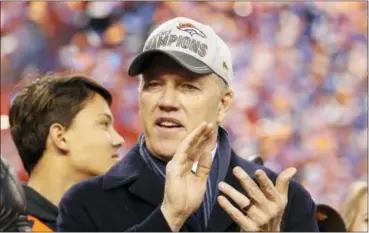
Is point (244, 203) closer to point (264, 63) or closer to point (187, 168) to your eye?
point (187, 168)

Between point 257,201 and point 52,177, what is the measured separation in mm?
1045

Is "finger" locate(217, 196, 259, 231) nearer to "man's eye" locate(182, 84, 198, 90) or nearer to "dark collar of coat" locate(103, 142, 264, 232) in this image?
"dark collar of coat" locate(103, 142, 264, 232)

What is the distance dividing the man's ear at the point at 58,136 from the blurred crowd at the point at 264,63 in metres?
3.36

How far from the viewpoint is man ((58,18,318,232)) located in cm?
163

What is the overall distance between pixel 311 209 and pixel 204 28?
Result: 1.42 ft

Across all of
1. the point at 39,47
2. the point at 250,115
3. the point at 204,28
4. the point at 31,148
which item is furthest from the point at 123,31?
the point at 204,28

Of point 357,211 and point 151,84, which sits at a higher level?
point 151,84

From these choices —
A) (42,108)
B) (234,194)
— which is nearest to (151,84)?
(234,194)

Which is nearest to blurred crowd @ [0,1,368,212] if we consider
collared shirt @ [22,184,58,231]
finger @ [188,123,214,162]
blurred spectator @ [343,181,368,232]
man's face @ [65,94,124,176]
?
blurred spectator @ [343,181,368,232]

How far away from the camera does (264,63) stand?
263 inches

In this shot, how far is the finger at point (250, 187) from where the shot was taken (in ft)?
5.27

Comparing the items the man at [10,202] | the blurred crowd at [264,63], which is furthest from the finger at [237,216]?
the blurred crowd at [264,63]

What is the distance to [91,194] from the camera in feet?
5.69

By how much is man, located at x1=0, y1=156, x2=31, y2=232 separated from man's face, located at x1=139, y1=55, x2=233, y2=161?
0.36 metres
